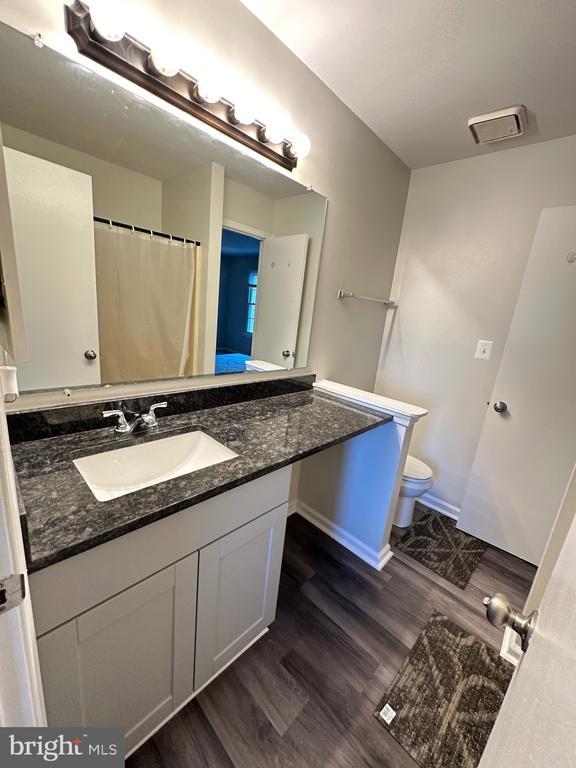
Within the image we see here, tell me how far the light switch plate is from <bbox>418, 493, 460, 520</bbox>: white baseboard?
1019 mm

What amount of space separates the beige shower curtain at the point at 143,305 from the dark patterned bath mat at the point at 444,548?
170 centimetres

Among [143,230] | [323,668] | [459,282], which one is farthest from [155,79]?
[323,668]

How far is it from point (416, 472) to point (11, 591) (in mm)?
2028

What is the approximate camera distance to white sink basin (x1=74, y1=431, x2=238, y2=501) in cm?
96

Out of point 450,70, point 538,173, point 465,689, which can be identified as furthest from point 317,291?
point 465,689

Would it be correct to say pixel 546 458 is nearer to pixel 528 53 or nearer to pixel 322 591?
pixel 322 591

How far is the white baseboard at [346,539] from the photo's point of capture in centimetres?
179

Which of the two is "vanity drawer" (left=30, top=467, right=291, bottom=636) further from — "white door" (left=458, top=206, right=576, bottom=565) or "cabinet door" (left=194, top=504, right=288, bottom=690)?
"white door" (left=458, top=206, right=576, bottom=565)

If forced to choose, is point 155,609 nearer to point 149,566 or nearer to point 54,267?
point 149,566

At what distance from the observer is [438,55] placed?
1.28 metres

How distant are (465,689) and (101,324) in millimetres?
1907

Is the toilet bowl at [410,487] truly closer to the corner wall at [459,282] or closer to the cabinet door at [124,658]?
the corner wall at [459,282]

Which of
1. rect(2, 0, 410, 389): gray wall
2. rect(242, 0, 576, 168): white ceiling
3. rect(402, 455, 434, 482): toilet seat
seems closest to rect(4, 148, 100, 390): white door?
rect(2, 0, 410, 389): gray wall

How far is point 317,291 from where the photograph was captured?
1.79 metres
